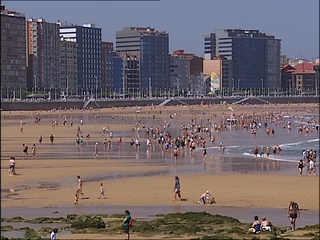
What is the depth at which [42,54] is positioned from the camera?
4651 inches

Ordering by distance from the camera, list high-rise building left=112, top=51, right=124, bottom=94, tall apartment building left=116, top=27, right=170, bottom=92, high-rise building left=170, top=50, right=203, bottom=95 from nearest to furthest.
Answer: high-rise building left=112, top=51, right=124, bottom=94
tall apartment building left=116, top=27, right=170, bottom=92
high-rise building left=170, top=50, right=203, bottom=95

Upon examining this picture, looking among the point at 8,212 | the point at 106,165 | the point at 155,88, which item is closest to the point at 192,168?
the point at 106,165

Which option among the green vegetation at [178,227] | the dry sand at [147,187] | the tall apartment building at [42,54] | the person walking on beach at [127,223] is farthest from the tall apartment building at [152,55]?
the person walking on beach at [127,223]

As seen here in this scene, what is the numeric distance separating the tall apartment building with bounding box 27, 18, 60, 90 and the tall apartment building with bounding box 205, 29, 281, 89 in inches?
1810

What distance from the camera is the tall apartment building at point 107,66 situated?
137375mm

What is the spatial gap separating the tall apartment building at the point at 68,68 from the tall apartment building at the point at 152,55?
17.5 metres

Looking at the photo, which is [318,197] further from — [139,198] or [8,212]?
[8,212]

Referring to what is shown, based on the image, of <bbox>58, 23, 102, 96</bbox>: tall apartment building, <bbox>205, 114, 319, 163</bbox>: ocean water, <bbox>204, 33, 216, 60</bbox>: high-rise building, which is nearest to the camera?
<bbox>205, 114, 319, 163</bbox>: ocean water

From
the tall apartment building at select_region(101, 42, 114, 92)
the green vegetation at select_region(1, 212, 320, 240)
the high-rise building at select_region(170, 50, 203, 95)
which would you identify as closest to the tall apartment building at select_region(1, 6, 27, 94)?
the tall apartment building at select_region(101, 42, 114, 92)

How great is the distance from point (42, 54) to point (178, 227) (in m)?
107

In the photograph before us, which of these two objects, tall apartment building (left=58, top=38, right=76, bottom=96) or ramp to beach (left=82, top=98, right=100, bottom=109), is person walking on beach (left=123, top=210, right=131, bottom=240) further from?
tall apartment building (left=58, top=38, right=76, bottom=96)

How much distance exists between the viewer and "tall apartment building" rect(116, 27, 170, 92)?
14425 cm

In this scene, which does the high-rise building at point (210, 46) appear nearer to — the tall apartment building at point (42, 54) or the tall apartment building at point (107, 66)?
the tall apartment building at point (107, 66)

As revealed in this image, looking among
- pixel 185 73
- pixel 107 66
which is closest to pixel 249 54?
pixel 185 73
